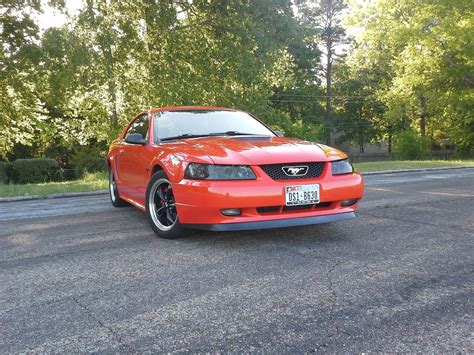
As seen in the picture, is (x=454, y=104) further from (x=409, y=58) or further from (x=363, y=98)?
(x=363, y=98)

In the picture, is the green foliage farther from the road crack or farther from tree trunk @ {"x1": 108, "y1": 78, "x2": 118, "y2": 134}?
the road crack

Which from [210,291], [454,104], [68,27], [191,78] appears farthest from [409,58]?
[210,291]

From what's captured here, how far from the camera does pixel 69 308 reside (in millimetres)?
2531

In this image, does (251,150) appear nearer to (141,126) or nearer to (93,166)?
(141,126)

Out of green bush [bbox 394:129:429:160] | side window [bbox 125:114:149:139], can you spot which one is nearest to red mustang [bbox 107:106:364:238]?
side window [bbox 125:114:149:139]

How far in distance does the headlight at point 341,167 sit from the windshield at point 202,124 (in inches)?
50.0

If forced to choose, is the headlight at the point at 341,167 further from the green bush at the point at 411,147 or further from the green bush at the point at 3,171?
the green bush at the point at 411,147

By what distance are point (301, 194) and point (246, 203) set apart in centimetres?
53

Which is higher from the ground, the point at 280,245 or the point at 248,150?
the point at 248,150

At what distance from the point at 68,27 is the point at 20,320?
519 inches

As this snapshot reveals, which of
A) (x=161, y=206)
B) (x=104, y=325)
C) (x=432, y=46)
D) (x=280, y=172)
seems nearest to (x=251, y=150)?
(x=280, y=172)

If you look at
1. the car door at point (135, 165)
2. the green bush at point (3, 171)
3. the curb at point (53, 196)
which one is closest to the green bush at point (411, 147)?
the green bush at point (3, 171)

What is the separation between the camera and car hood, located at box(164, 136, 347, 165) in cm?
385

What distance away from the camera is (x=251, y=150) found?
13.2 feet
